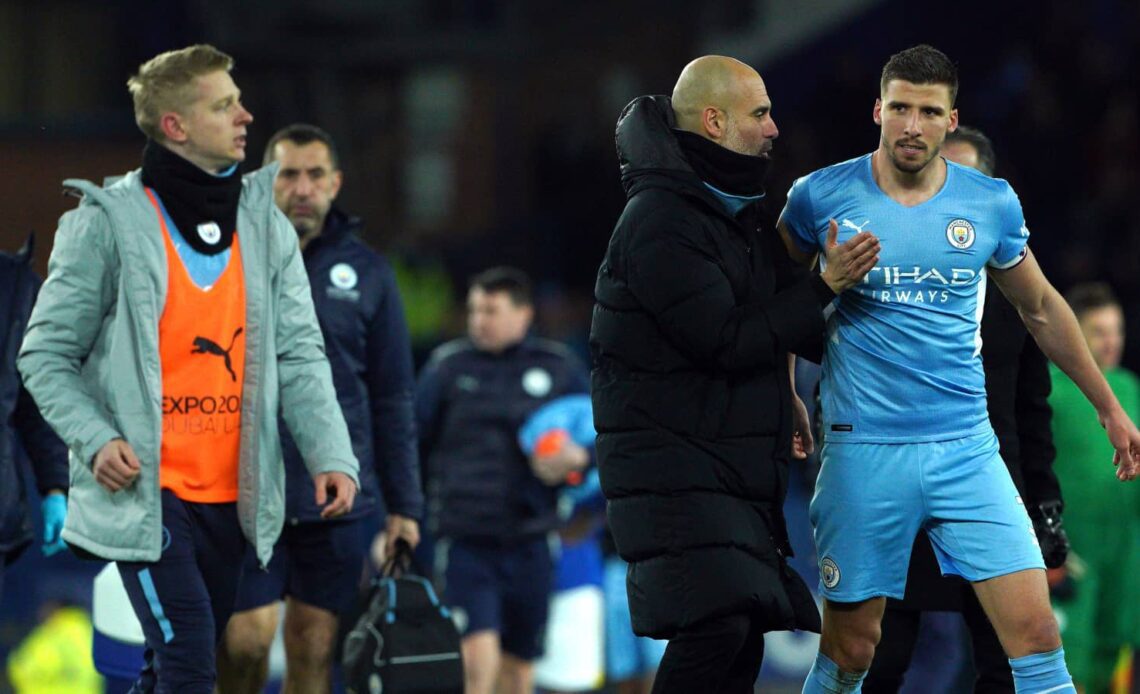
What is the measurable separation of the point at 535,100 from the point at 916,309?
19.2m

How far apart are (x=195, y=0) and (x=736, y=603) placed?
17230 mm

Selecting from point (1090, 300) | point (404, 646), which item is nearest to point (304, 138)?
point (404, 646)

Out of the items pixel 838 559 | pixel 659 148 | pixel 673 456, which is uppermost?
pixel 659 148

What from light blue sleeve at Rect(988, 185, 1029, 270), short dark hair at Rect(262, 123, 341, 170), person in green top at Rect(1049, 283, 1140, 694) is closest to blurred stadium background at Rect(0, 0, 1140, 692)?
person in green top at Rect(1049, 283, 1140, 694)

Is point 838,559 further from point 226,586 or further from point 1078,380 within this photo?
point 226,586

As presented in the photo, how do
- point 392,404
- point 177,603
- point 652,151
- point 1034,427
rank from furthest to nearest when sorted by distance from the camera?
point 392,404 < point 1034,427 < point 177,603 < point 652,151

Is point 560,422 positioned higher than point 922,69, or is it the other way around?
point 922,69

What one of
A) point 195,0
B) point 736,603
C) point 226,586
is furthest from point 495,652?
point 195,0

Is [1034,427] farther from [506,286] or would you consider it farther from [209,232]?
[506,286]

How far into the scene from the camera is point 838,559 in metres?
5.26

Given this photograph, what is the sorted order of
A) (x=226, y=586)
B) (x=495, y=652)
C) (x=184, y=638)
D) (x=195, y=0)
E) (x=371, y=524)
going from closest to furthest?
(x=184, y=638), (x=226, y=586), (x=495, y=652), (x=371, y=524), (x=195, y=0)

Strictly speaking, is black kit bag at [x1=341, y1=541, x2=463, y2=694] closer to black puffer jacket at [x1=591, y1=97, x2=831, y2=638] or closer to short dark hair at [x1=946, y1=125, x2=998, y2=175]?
black puffer jacket at [x1=591, y1=97, x2=831, y2=638]

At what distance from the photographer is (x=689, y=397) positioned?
4.82m

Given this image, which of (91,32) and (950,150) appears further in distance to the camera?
(91,32)
